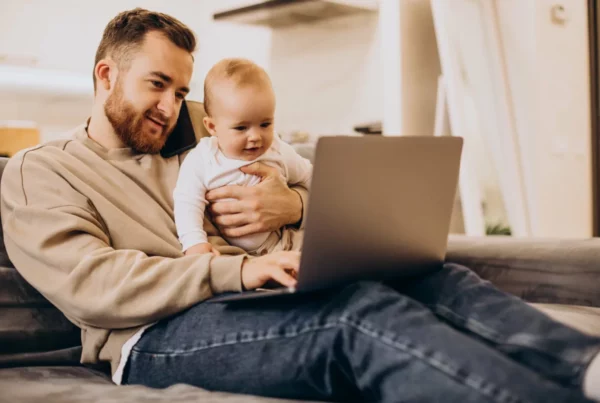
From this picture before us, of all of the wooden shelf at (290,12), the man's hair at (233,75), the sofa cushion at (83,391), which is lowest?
the sofa cushion at (83,391)

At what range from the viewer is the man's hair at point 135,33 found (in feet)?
4.76

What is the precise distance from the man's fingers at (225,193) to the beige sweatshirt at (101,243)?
6 cm

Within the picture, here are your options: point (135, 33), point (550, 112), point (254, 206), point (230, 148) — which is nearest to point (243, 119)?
point (230, 148)

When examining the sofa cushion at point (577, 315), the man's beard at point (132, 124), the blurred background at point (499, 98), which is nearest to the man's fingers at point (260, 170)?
the man's beard at point (132, 124)

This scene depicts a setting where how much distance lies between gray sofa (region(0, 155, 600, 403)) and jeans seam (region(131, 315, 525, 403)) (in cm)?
8

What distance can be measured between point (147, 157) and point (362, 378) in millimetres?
742

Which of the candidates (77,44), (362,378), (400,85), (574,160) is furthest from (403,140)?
(77,44)

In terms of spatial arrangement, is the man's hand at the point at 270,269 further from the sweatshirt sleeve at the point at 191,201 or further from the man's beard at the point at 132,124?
the man's beard at the point at 132,124

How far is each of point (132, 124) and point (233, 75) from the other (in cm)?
24

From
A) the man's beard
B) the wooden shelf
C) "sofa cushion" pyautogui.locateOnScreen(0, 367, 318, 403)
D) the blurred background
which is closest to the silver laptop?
"sofa cushion" pyautogui.locateOnScreen(0, 367, 318, 403)

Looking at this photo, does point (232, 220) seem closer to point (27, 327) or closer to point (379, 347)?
point (27, 327)

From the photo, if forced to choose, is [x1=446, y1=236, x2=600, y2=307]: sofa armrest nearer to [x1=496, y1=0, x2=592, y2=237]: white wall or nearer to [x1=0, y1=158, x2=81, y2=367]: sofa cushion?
[x1=0, y1=158, x2=81, y2=367]: sofa cushion

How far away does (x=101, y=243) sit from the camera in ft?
3.82

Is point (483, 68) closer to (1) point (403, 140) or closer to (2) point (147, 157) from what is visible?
(2) point (147, 157)
